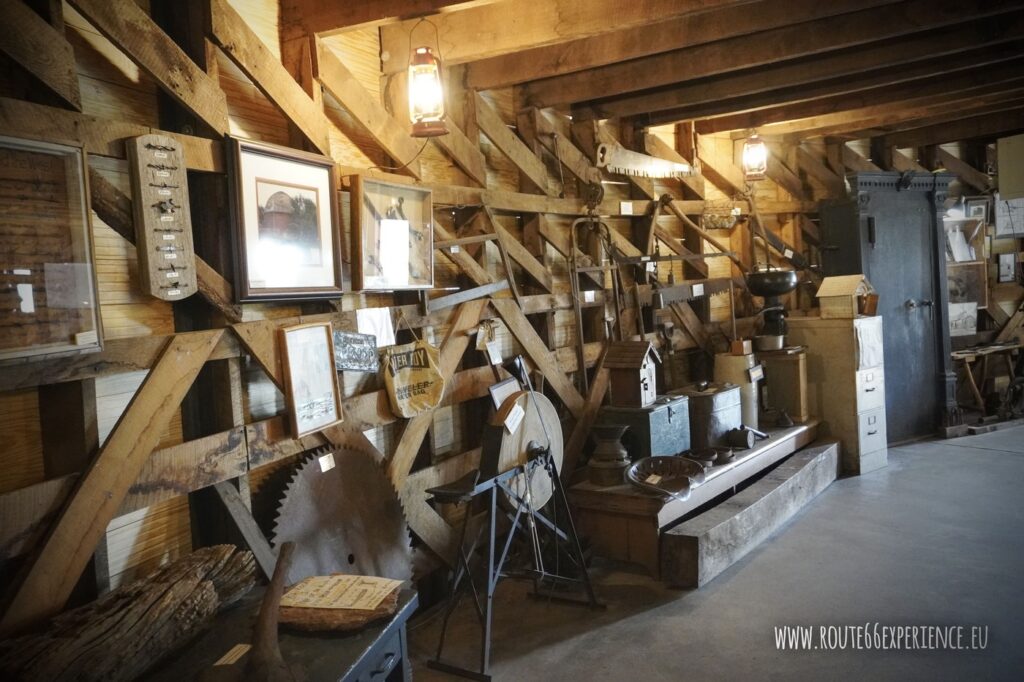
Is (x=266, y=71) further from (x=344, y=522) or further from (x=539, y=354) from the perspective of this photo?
(x=539, y=354)

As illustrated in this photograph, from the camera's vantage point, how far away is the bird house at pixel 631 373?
516 centimetres

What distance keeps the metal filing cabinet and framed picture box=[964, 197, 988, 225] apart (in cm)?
406

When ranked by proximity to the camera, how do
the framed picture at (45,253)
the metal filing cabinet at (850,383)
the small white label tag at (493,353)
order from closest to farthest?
the framed picture at (45,253) < the small white label tag at (493,353) < the metal filing cabinet at (850,383)

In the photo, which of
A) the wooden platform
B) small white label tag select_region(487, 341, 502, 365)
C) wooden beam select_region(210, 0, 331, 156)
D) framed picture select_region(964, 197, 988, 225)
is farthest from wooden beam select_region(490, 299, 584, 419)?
framed picture select_region(964, 197, 988, 225)

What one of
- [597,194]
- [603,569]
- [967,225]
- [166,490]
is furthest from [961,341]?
[166,490]

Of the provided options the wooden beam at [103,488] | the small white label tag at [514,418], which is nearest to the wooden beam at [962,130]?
the small white label tag at [514,418]

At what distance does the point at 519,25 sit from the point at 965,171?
816cm

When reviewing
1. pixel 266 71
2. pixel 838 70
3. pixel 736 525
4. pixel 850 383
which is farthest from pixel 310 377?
pixel 850 383

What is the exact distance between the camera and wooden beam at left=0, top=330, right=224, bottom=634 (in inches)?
88.2

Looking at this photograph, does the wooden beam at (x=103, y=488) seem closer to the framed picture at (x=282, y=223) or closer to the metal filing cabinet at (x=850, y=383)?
the framed picture at (x=282, y=223)

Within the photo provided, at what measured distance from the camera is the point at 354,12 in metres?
3.40

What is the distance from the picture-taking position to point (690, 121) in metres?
7.11

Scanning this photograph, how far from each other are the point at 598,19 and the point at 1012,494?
16.7ft

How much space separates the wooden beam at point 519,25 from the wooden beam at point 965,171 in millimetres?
7296
